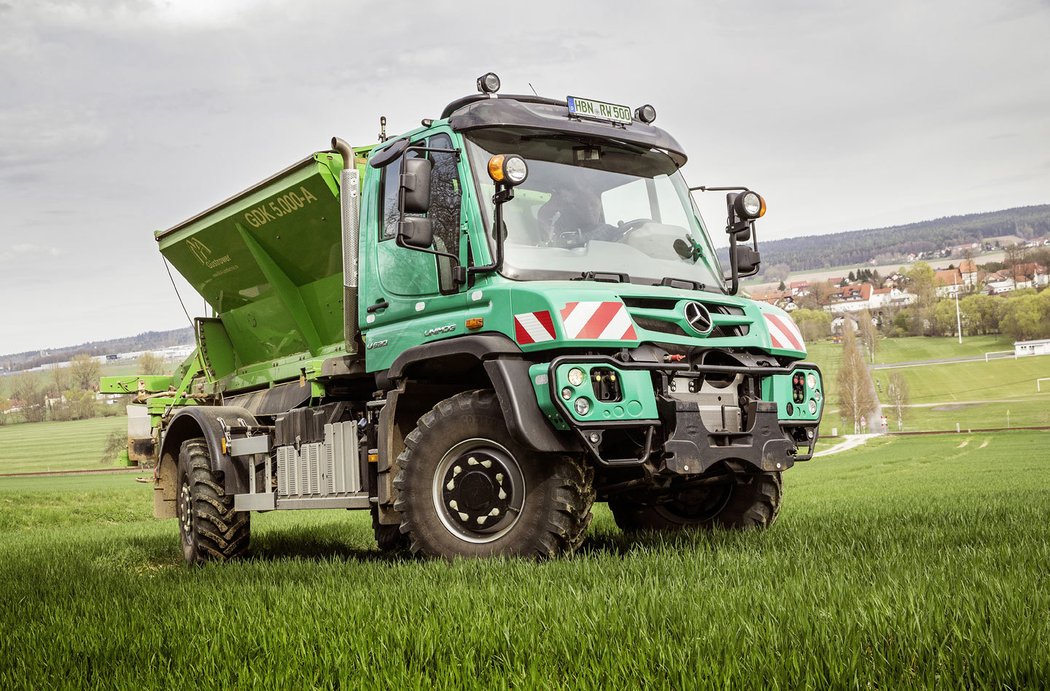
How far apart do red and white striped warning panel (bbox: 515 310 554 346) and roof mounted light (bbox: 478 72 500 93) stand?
1.93 meters

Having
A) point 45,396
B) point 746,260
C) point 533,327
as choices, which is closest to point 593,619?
point 533,327

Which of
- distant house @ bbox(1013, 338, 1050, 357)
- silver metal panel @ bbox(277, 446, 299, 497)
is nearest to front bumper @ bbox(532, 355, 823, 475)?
silver metal panel @ bbox(277, 446, 299, 497)

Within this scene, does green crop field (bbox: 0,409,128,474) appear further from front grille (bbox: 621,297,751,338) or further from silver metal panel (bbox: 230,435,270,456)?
front grille (bbox: 621,297,751,338)

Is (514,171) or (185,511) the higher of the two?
(514,171)

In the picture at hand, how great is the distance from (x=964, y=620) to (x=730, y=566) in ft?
6.41

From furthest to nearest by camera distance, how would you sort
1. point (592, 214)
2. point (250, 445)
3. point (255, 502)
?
point (250, 445)
point (255, 502)
point (592, 214)

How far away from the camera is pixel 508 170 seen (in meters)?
6.59

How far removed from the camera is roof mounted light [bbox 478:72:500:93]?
7.45 meters

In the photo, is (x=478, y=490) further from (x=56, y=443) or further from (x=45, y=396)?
(x=45, y=396)

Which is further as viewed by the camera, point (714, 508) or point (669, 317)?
point (714, 508)

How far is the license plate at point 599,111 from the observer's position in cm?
750

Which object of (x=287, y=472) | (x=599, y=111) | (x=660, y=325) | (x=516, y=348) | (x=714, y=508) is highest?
(x=599, y=111)

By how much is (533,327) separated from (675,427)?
1108mm

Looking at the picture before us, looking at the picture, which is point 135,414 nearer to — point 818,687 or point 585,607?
point 585,607
